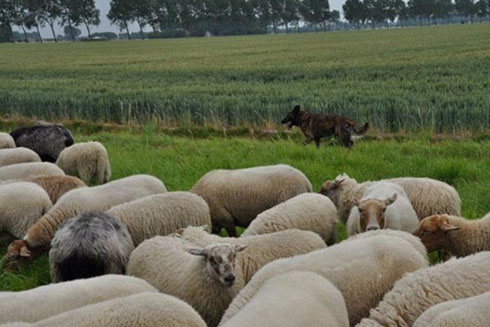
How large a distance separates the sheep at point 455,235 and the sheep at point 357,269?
3.41 feet


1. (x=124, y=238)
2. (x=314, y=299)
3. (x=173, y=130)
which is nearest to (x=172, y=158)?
(x=173, y=130)

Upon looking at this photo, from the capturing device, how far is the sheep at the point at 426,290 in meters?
4.23

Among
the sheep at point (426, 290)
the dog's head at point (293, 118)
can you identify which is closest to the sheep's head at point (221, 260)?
the sheep at point (426, 290)

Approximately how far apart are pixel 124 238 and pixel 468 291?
3524 mm

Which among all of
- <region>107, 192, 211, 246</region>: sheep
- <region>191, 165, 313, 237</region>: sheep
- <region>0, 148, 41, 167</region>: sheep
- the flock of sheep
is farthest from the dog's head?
<region>107, 192, 211, 246</region>: sheep

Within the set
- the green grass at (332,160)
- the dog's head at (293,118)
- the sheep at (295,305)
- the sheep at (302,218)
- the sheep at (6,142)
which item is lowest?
the green grass at (332,160)

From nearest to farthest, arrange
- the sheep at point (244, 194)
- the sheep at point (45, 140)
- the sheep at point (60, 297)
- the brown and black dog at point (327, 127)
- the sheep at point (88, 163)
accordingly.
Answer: the sheep at point (60, 297) → the sheep at point (244, 194) → the sheep at point (88, 163) → the sheep at point (45, 140) → the brown and black dog at point (327, 127)

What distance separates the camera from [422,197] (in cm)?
718

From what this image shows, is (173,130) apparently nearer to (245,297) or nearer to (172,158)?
(172,158)

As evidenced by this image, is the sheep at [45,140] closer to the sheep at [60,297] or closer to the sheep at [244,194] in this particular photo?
the sheep at [244,194]

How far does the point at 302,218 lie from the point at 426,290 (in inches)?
96.4

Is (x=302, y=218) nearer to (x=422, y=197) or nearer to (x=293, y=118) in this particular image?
(x=422, y=197)

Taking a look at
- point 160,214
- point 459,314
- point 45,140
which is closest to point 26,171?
point 45,140

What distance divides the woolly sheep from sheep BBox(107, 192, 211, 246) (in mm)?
626
